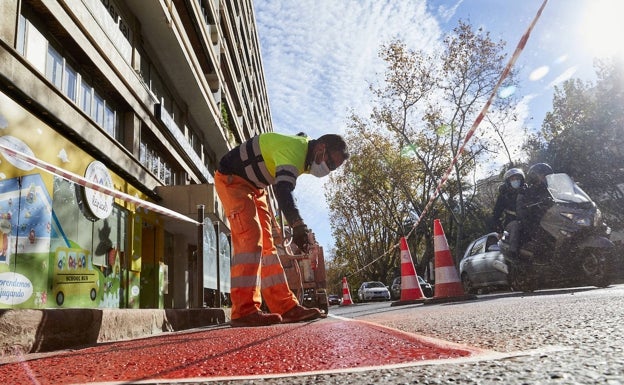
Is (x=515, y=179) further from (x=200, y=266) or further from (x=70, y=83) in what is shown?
(x=70, y=83)

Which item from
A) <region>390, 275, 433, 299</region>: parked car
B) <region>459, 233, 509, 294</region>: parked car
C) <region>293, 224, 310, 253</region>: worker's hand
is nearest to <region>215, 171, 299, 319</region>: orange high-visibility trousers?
<region>293, 224, 310, 253</region>: worker's hand

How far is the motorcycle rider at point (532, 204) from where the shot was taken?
7.08m

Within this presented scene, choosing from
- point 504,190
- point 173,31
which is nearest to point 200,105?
point 173,31

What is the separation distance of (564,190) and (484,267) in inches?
126

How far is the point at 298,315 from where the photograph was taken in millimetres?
4043

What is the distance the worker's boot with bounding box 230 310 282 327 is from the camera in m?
3.77

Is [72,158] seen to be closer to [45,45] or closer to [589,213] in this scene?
[45,45]

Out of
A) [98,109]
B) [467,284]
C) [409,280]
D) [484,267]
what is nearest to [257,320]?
[409,280]

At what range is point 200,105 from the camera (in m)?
17.5

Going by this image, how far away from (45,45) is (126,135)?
375 cm

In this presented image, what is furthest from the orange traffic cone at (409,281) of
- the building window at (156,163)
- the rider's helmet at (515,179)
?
the building window at (156,163)

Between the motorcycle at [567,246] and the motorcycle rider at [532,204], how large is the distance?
52 millimetres

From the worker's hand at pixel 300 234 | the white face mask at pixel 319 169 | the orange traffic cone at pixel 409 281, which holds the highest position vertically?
the white face mask at pixel 319 169

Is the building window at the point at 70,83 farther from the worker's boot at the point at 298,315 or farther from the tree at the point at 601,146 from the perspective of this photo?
the tree at the point at 601,146
